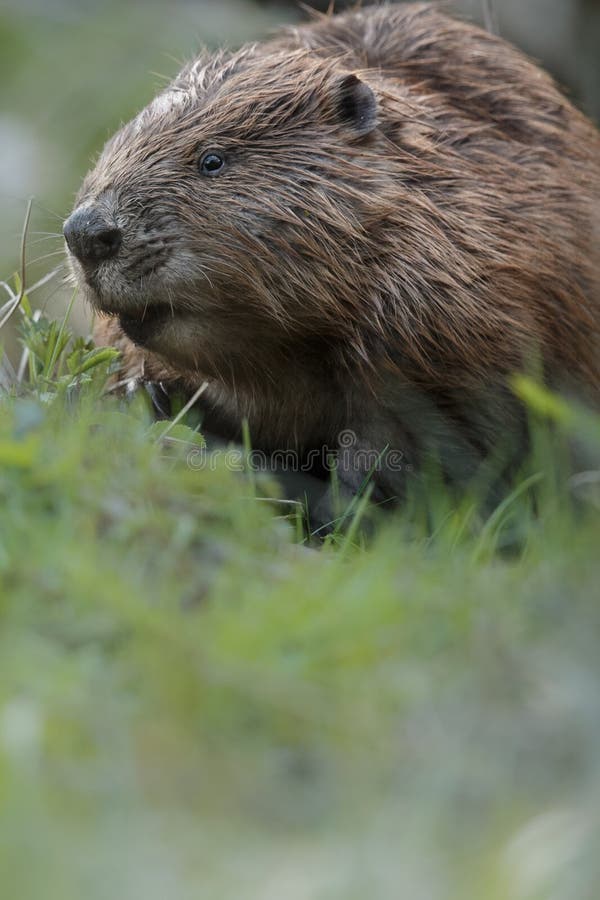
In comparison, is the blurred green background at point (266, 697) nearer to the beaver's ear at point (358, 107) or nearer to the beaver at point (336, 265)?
the beaver at point (336, 265)

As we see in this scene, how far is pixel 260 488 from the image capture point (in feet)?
12.3

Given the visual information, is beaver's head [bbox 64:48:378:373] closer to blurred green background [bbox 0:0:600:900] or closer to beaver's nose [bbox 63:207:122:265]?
beaver's nose [bbox 63:207:122:265]

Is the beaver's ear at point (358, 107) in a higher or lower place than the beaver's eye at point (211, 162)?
higher

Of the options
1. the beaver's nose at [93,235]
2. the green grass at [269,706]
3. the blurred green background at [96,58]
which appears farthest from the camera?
the blurred green background at [96,58]

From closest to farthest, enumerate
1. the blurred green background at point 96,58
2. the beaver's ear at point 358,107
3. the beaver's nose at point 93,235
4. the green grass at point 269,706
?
the green grass at point 269,706 < the beaver's nose at point 93,235 < the beaver's ear at point 358,107 < the blurred green background at point 96,58

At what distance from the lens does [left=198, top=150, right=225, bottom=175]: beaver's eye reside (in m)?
3.83

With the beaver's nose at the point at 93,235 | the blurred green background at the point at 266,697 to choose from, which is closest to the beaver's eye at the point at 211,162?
the beaver's nose at the point at 93,235

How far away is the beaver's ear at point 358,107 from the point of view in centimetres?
395

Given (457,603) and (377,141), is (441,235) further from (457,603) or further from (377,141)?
(457,603)

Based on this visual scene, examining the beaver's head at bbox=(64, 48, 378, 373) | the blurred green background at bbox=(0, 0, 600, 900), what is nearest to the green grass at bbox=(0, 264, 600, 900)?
the blurred green background at bbox=(0, 0, 600, 900)

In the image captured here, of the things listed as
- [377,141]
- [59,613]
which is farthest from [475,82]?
[59,613]

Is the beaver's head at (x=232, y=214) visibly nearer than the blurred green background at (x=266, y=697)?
No

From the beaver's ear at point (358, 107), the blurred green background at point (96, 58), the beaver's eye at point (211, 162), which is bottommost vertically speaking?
the blurred green background at point (96, 58)

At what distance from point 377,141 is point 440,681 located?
229cm
